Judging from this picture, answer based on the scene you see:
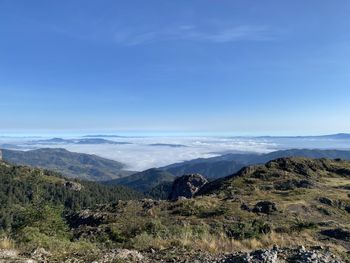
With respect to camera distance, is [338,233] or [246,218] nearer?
[338,233]

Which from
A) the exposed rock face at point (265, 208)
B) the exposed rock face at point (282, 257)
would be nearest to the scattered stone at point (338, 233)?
the exposed rock face at point (265, 208)

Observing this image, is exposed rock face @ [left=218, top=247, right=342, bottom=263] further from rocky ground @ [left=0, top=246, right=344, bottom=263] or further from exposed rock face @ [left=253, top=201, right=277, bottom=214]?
exposed rock face @ [left=253, top=201, right=277, bottom=214]

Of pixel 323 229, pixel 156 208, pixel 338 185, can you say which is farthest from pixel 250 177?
pixel 323 229

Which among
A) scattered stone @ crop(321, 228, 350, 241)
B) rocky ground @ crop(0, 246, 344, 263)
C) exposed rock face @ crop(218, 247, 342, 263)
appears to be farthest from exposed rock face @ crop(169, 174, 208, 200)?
exposed rock face @ crop(218, 247, 342, 263)

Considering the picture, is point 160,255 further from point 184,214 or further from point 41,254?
point 184,214

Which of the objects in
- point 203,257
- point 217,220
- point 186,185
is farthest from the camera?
point 186,185

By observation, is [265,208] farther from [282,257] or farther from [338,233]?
[282,257]

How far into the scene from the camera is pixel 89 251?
12992mm

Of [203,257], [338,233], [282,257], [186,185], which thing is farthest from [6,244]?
[186,185]

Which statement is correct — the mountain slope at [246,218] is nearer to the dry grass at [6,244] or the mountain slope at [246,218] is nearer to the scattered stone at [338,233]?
the scattered stone at [338,233]

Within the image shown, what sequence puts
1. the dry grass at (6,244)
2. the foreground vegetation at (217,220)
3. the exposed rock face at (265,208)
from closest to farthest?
the dry grass at (6,244) < the foreground vegetation at (217,220) < the exposed rock face at (265,208)

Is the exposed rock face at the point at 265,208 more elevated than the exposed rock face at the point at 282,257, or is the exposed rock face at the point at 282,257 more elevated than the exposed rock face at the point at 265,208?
the exposed rock face at the point at 282,257

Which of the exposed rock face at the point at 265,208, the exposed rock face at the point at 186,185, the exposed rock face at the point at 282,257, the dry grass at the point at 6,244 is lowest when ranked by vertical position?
the exposed rock face at the point at 186,185

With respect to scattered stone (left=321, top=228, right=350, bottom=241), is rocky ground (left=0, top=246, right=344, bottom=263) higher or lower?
higher
